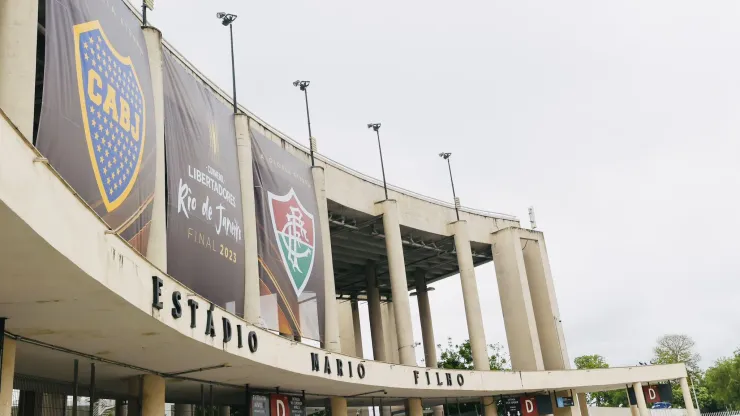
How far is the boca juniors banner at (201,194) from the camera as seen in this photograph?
17.9m

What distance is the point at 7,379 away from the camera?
405 inches

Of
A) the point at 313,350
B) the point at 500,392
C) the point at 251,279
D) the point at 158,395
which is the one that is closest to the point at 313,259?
the point at 251,279

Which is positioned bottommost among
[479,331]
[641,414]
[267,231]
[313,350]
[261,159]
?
[641,414]

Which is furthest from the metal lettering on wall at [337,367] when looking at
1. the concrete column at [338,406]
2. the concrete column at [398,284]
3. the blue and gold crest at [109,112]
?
the concrete column at [398,284]

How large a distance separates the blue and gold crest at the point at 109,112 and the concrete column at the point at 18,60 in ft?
3.65

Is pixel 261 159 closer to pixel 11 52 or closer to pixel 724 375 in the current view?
pixel 11 52

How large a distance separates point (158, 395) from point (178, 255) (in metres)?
3.92

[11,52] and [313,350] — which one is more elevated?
[11,52]

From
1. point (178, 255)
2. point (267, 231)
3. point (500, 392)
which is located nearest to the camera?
point (178, 255)

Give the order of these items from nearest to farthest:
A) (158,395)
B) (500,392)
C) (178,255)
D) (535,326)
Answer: (158,395)
(178,255)
(500,392)
(535,326)

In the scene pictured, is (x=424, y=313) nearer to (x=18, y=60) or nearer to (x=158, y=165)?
(x=158, y=165)

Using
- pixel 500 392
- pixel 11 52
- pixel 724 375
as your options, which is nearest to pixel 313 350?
pixel 11 52

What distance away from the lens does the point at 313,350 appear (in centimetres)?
1873

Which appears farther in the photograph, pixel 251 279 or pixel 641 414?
pixel 641 414
